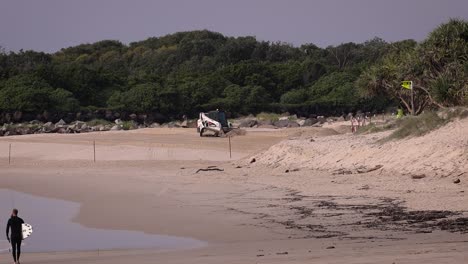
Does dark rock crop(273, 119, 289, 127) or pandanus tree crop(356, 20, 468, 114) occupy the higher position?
pandanus tree crop(356, 20, 468, 114)

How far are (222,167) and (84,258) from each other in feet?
51.7

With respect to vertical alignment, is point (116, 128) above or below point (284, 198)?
above

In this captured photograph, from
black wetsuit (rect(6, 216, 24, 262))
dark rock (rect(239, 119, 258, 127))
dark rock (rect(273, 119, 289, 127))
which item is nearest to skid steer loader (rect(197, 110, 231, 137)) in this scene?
dark rock (rect(239, 119, 258, 127))

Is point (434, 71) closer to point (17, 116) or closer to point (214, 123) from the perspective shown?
point (214, 123)

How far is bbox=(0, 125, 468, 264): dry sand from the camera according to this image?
12406 millimetres

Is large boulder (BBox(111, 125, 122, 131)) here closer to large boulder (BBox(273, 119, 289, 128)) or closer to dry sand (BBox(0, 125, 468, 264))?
large boulder (BBox(273, 119, 289, 128))

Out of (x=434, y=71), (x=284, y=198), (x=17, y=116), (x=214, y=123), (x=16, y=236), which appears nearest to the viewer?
(x=16, y=236)

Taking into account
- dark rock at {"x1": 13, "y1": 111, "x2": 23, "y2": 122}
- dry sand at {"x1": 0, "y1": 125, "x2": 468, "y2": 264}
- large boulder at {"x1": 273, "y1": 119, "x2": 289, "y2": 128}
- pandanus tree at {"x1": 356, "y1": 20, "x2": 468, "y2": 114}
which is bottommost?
dry sand at {"x1": 0, "y1": 125, "x2": 468, "y2": 264}

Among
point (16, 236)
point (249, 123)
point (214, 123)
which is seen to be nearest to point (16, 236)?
point (16, 236)

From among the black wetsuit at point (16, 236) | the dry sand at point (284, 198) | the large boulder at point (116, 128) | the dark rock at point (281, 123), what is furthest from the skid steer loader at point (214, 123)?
the black wetsuit at point (16, 236)

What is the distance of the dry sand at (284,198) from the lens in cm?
1241

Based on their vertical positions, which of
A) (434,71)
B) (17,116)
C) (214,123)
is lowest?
(214,123)

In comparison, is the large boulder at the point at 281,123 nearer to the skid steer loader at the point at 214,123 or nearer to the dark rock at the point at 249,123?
the dark rock at the point at 249,123

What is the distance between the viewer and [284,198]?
62.7ft
